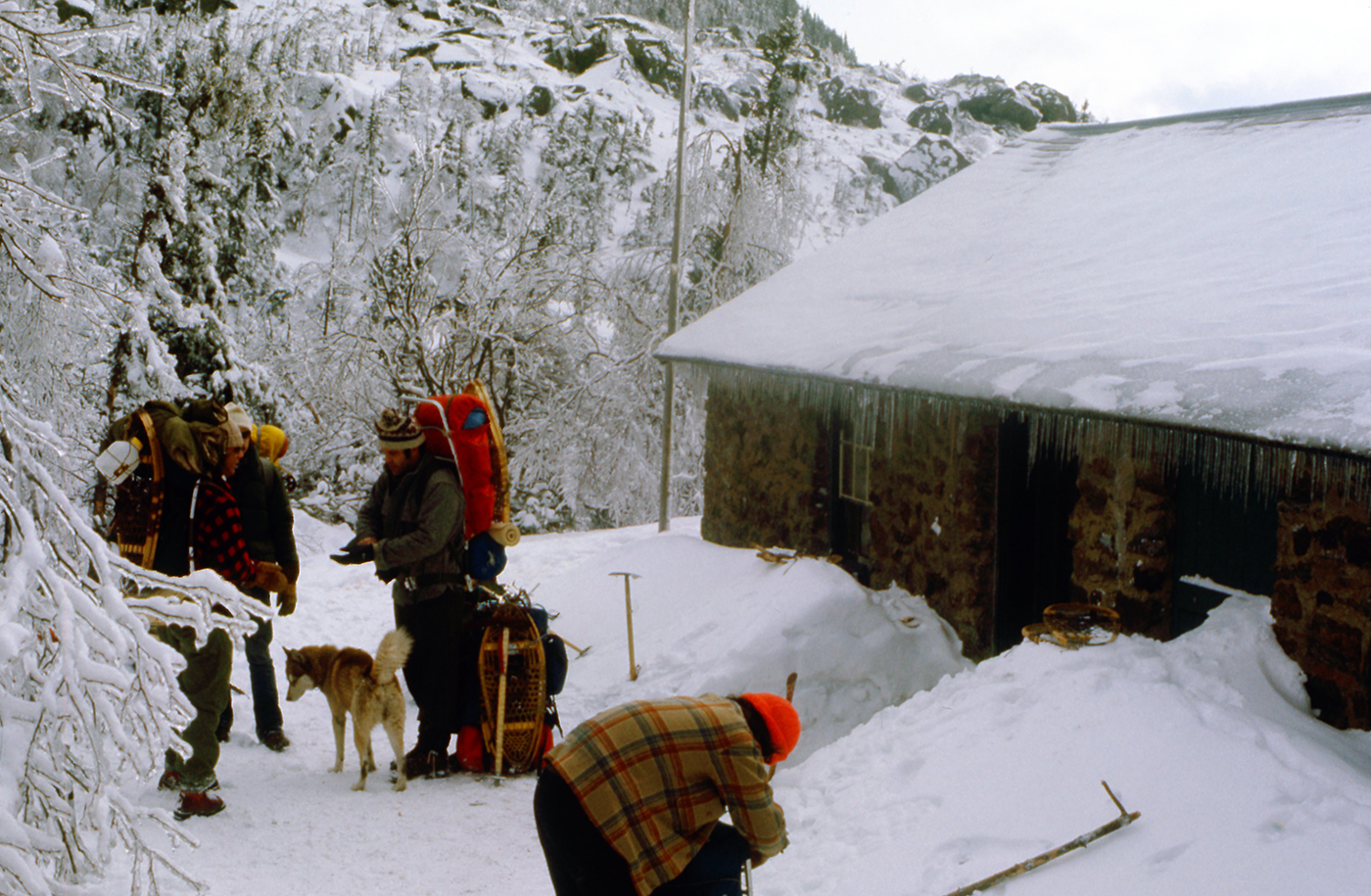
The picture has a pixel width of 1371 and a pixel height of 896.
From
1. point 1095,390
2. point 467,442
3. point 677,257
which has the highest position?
point 677,257

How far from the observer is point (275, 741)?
490 cm

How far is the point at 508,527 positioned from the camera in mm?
4805

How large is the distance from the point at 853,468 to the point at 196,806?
17.1 ft

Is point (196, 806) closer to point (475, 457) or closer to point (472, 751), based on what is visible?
point (472, 751)

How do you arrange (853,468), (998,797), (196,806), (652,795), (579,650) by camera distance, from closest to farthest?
(652,795)
(998,797)
(196,806)
(579,650)
(853,468)

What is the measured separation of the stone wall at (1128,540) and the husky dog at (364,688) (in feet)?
12.1

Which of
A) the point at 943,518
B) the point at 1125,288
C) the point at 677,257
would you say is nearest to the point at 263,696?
the point at 943,518

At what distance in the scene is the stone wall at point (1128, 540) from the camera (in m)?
4.82

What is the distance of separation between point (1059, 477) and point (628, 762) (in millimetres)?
4221

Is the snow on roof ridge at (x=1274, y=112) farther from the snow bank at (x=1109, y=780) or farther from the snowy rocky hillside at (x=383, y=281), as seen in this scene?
the snowy rocky hillside at (x=383, y=281)

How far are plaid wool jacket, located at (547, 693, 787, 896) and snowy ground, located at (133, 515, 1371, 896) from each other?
106 cm

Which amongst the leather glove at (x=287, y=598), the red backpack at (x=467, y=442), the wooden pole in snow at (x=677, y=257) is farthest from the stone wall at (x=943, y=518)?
the wooden pole in snow at (x=677, y=257)

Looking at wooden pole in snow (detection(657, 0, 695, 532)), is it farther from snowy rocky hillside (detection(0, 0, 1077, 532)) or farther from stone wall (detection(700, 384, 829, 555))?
stone wall (detection(700, 384, 829, 555))

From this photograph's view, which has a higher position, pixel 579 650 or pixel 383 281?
pixel 383 281
